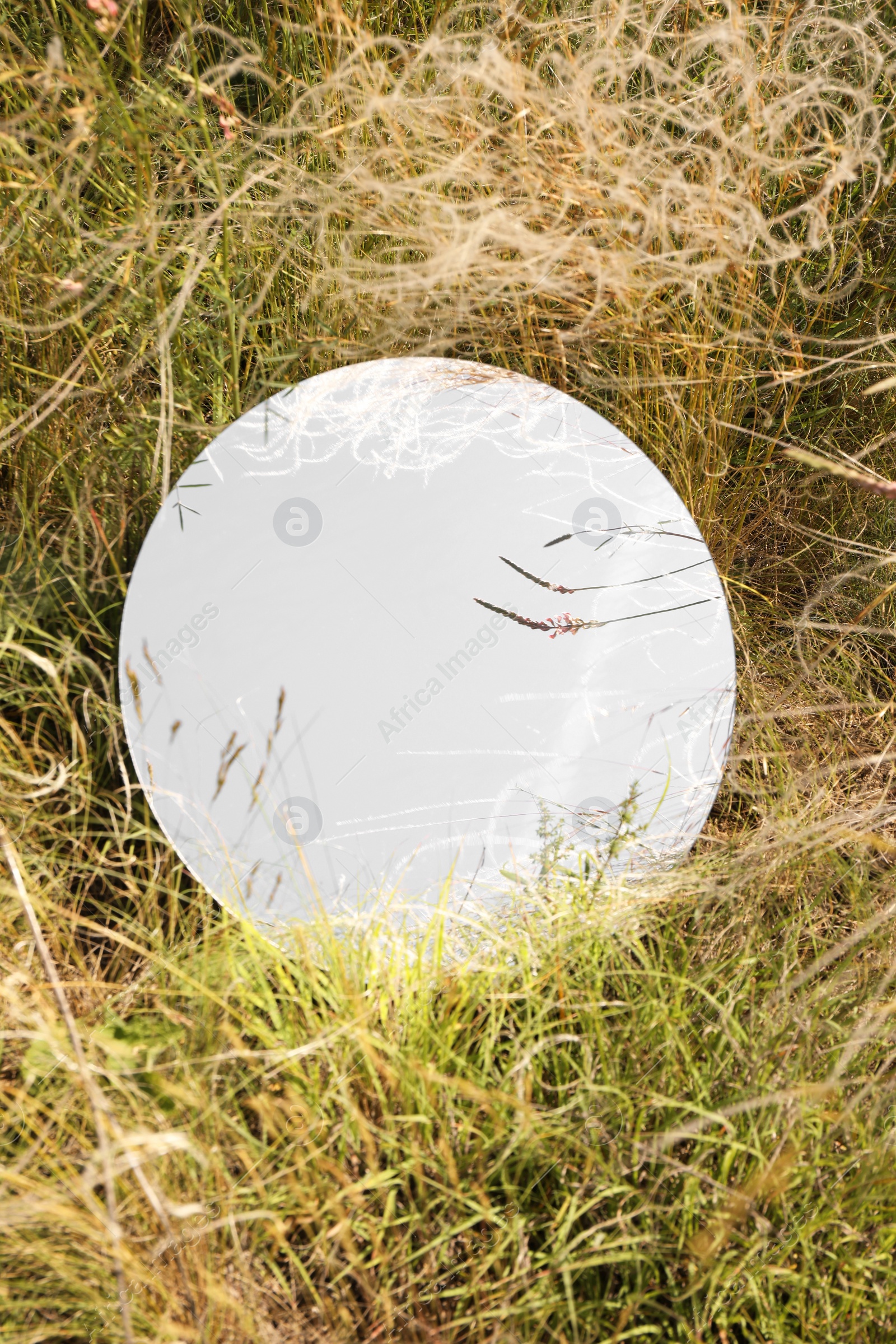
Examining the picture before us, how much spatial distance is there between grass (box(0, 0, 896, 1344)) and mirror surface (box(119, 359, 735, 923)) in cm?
10

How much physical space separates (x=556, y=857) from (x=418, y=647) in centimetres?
42

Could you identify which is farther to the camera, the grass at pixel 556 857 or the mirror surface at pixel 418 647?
the mirror surface at pixel 418 647

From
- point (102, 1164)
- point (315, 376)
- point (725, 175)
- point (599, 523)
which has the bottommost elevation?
point (102, 1164)

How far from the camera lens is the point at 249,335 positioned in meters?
1.83

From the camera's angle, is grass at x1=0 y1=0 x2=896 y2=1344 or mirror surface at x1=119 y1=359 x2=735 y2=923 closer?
grass at x1=0 y1=0 x2=896 y2=1344

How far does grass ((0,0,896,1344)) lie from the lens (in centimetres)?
111

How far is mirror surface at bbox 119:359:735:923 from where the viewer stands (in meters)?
1.41

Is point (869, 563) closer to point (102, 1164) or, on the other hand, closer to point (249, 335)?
point (249, 335)

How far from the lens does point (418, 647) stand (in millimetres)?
1501

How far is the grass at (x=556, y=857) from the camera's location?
3.64ft

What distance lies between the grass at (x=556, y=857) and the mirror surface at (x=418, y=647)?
0.10 meters

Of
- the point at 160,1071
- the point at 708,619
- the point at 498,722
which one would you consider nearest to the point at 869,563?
the point at 708,619

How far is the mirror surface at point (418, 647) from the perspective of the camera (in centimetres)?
141

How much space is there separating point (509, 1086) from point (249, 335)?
1.50 metres
